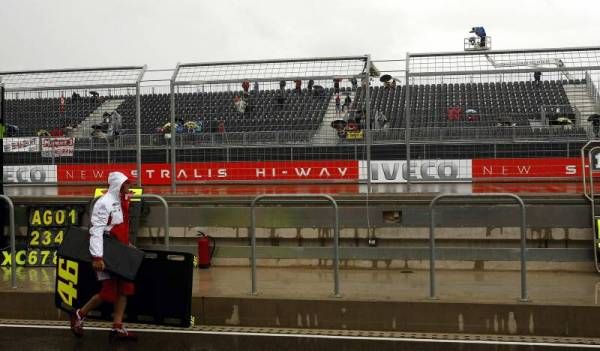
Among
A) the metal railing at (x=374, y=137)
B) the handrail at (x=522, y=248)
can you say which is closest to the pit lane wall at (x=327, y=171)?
the metal railing at (x=374, y=137)

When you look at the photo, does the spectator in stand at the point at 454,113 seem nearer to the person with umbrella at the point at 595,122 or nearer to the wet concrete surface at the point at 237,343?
the person with umbrella at the point at 595,122

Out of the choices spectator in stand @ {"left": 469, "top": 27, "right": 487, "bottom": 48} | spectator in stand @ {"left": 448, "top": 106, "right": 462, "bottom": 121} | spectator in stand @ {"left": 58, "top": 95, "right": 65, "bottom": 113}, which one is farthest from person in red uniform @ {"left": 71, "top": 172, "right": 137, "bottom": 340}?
spectator in stand @ {"left": 469, "top": 27, "right": 487, "bottom": 48}

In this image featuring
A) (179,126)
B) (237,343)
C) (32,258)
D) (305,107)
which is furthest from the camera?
(179,126)

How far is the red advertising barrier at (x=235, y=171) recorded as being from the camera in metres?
11.4

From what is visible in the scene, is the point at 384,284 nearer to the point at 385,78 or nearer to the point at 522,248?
the point at 522,248

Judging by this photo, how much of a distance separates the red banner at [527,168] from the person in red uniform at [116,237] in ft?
19.7

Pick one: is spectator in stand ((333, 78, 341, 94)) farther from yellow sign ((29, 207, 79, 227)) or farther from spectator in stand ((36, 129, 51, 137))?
spectator in stand ((36, 129, 51, 137))

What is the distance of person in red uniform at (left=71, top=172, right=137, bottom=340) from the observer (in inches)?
264

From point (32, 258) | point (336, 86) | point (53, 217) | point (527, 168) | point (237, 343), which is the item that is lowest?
point (237, 343)

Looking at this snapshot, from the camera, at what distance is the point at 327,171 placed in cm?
1140

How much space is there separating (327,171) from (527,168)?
3.19 m

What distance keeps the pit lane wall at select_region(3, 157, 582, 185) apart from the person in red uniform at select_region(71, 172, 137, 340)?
4.72 metres

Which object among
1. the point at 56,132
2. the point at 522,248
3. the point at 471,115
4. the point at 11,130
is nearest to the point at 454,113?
the point at 471,115

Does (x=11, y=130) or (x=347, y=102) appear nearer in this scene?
(x=347, y=102)
